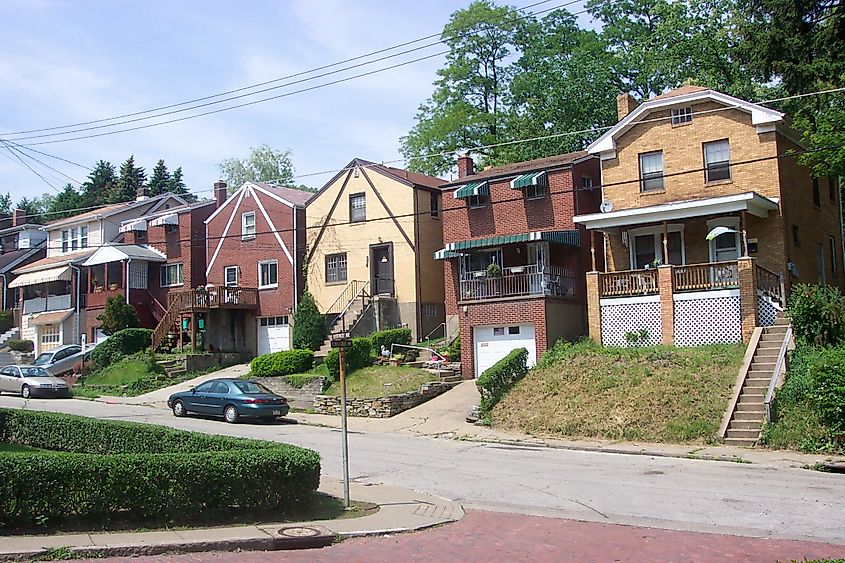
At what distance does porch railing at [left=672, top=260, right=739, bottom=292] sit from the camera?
26.1 m

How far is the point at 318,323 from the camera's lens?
3672cm

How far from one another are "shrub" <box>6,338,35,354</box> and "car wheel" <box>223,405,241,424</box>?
3042 centimetres

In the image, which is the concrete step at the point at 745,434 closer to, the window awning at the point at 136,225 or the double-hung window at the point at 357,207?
the double-hung window at the point at 357,207

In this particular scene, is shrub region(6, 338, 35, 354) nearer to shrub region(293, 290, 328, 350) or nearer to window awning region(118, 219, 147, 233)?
window awning region(118, 219, 147, 233)

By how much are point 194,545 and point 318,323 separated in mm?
26933

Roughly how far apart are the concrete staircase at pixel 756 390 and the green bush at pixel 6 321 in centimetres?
4762

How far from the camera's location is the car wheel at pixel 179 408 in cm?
2741

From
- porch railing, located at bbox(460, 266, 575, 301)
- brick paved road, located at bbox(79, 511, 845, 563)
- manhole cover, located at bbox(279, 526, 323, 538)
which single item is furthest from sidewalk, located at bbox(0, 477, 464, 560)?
porch railing, located at bbox(460, 266, 575, 301)

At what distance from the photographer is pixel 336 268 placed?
130ft

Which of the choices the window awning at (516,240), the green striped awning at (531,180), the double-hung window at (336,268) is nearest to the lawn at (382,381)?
the window awning at (516,240)

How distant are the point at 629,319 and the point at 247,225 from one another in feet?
74.0

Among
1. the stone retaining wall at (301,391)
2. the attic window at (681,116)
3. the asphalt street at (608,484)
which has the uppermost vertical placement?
the attic window at (681,116)

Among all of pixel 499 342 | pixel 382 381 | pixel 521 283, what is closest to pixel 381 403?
pixel 382 381

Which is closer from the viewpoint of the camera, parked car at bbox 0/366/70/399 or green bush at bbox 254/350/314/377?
green bush at bbox 254/350/314/377
